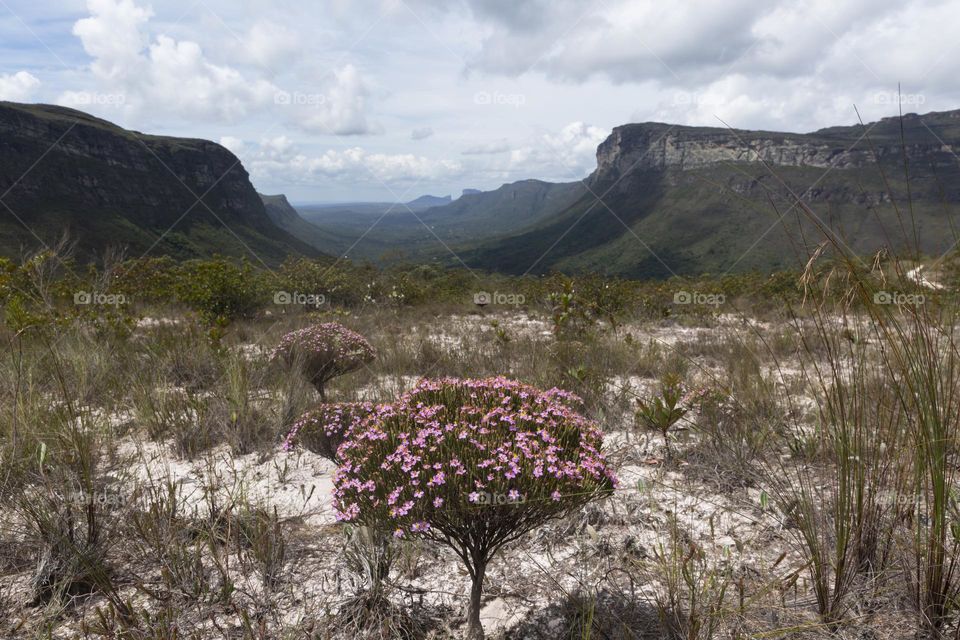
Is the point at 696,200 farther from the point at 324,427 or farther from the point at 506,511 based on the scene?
the point at 506,511

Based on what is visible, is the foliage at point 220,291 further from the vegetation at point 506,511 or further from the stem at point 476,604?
the stem at point 476,604

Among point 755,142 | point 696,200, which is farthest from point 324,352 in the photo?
point 696,200

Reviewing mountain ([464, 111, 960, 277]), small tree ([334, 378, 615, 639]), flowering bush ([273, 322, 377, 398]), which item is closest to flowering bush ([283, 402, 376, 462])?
small tree ([334, 378, 615, 639])

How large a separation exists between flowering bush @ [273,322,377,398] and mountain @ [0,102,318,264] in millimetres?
67218

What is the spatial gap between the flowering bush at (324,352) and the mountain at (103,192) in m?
67.2

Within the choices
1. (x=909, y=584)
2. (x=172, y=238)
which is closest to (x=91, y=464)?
(x=909, y=584)

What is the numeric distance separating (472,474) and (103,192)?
390ft

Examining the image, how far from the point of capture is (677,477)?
3713 mm

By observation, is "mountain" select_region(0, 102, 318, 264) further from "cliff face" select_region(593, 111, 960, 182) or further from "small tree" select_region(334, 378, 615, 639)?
"cliff face" select_region(593, 111, 960, 182)

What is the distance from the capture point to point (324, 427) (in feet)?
11.9

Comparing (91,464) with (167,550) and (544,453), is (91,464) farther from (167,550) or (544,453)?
(544,453)

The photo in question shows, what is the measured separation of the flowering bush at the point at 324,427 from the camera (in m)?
3.68

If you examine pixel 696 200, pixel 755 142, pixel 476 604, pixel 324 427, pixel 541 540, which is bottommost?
pixel 541 540

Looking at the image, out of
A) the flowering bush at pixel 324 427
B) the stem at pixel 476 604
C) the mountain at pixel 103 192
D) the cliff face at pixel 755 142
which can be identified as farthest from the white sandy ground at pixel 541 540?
the cliff face at pixel 755 142
